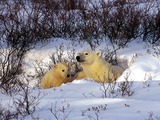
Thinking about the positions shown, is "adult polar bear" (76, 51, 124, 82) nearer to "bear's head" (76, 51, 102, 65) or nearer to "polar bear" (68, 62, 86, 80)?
"bear's head" (76, 51, 102, 65)

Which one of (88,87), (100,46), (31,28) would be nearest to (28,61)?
(31,28)

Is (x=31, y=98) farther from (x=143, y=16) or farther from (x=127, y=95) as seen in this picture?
(x=143, y=16)

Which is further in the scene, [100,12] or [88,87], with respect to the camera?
[100,12]

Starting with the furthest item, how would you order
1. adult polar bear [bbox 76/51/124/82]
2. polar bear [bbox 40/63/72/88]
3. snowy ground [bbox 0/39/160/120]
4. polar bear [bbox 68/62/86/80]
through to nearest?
polar bear [bbox 68/62/86/80] < polar bear [bbox 40/63/72/88] < adult polar bear [bbox 76/51/124/82] < snowy ground [bbox 0/39/160/120]

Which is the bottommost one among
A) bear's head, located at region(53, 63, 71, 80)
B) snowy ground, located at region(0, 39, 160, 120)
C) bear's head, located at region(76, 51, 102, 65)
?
snowy ground, located at region(0, 39, 160, 120)

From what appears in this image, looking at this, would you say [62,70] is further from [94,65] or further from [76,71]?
[76,71]

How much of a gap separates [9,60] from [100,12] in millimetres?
2856

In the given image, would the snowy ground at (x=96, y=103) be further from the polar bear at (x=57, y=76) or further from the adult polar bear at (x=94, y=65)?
the polar bear at (x=57, y=76)

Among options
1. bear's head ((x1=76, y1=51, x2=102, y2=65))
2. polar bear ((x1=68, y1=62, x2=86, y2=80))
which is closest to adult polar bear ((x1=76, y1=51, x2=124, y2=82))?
bear's head ((x1=76, y1=51, x2=102, y2=65))

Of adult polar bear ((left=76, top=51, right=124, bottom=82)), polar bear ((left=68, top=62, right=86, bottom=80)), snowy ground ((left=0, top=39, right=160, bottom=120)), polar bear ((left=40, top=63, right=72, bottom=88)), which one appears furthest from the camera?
polar bear ((left=68, top=62, right=86, bottom=80))

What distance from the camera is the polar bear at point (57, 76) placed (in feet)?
23.1

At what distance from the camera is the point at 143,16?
362 inches

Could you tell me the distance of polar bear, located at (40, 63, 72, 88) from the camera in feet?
23.1

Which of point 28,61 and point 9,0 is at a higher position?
point 9,0
